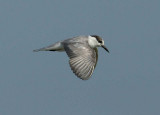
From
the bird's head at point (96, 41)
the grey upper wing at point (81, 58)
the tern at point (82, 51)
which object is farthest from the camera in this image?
the bird's head at point (96, 41)

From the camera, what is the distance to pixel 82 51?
23.9 metres

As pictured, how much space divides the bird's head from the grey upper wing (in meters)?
0.73

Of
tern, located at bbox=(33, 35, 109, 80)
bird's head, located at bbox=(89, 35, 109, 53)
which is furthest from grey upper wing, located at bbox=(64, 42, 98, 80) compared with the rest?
bird's head, located at bbox=(89, 35, 109, 53)

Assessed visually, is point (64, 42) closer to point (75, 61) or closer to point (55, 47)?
point (55, 47)

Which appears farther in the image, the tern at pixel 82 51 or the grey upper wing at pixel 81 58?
the tern at pixel 82 51

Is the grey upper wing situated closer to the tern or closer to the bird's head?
the tern

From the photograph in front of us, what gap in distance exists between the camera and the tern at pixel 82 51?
72.9 ft

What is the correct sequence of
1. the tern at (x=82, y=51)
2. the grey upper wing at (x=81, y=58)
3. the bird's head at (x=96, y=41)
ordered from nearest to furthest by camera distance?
the grey upper wing at (x=81, y=58)
the tern at (x=82, y=51)
the bird's head at (x=96, y=41)

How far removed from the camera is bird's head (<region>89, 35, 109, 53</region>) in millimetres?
26039

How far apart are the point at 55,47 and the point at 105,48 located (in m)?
2.54

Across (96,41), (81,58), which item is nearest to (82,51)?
(81,58)

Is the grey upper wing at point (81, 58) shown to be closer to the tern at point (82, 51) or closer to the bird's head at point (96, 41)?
the tern at point (82, 51)

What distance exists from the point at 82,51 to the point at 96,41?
2.67m

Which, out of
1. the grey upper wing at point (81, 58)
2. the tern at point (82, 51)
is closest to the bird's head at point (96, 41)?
the tern at point (82, 51)
